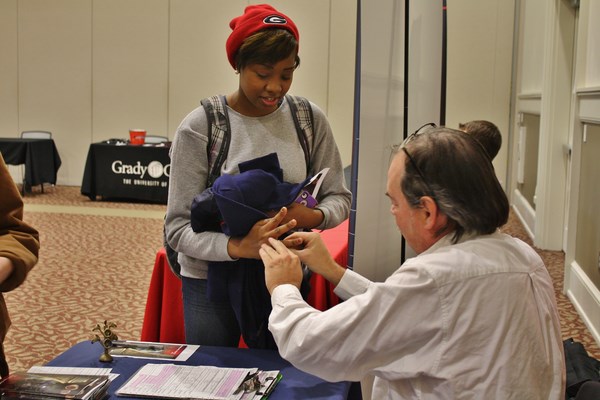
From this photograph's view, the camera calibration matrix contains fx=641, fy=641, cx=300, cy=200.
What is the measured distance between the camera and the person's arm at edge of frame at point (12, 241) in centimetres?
153

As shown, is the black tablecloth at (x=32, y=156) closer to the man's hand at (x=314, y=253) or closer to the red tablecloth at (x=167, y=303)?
the red tablecloth at (x=167, y=303)

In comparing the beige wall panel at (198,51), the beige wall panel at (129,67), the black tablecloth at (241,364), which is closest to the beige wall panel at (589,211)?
the black tablecloth at (241,364)

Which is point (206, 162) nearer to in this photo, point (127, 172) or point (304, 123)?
point (304, 123)

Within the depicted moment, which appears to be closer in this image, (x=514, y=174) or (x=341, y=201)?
(x=341, y=201)

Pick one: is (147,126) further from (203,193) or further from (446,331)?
(446,331)

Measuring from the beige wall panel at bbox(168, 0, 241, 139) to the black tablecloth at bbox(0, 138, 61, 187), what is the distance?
2249 millimetres

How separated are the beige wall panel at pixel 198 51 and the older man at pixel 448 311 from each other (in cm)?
964

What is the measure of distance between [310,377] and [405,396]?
1.55ft

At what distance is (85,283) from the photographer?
4949 millimetres

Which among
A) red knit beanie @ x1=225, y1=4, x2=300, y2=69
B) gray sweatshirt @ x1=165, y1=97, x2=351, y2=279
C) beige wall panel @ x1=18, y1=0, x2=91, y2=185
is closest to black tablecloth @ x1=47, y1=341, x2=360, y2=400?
gray sweatshirt @ x1=165, y1=97, x2=351, y2=279

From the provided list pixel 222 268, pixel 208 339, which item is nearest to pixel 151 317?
pixel 208 339

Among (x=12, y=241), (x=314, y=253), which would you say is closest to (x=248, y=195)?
(x=314, y=253)

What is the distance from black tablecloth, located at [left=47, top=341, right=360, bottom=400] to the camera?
152 cm

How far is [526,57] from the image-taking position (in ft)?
28.8
